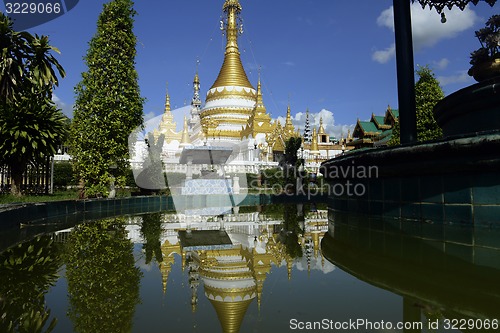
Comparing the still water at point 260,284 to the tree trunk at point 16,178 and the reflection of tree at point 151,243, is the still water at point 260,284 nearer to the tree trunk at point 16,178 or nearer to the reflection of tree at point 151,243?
the reflection of tree at point 151,243

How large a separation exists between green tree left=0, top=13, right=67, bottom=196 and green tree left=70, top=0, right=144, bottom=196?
1.10 metres

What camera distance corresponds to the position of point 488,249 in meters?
4.67

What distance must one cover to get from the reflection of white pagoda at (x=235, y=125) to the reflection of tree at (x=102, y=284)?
27060mm

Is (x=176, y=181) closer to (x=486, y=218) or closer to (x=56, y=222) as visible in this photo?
(x=56, y=222)

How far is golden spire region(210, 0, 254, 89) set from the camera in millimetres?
48250

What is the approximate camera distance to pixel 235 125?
149 feet

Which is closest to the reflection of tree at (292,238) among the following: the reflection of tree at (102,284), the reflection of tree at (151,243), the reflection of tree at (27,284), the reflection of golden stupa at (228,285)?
the reflection of golden stupa at (228,285)

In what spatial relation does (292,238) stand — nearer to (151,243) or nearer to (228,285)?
(151,243)

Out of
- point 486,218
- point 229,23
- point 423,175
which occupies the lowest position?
point 486,218

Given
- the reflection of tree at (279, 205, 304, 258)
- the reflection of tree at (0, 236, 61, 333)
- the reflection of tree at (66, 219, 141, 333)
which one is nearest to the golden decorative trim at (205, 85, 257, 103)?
the reflection of tree at (279, 205, 304, 258)

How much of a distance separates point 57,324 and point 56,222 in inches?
297

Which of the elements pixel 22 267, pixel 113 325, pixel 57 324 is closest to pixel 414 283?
pixel 113 325

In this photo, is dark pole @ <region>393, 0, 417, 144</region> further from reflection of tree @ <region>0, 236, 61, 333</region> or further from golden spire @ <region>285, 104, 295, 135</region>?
golden spire @ <region>285, 104, 295, 135</region>

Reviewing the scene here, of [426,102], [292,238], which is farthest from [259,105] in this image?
[292,238]
